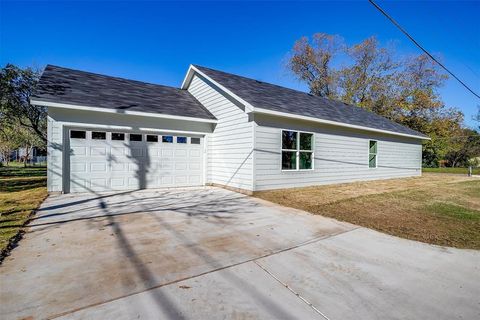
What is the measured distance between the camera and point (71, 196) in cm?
752

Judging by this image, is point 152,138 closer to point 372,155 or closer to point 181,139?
point 181,139

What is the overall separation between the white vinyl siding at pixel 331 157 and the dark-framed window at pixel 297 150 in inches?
8.4

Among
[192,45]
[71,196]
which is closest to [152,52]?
[192,45]

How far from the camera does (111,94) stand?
31.2 feet

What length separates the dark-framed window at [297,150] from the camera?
9.67 m

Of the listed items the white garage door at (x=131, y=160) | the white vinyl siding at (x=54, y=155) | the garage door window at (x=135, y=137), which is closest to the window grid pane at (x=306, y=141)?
the white garage door at (x=131, y=160)

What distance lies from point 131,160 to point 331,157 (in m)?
8.13

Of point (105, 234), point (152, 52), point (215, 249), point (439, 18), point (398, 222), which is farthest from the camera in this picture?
point (152, 52)

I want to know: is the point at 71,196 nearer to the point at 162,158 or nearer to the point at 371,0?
the point at 162,158

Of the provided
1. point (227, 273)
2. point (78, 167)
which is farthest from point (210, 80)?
point (227, 273)

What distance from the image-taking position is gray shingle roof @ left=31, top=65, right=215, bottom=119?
8.13 m

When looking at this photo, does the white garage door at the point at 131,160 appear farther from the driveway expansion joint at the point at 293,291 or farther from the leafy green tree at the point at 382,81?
the leafy green tree at the point at 382,81

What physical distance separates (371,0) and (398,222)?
15.5ft

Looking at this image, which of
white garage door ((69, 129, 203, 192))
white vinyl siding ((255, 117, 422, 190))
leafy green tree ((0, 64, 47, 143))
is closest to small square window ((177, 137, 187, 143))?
white garage door ((69, 129, 203, 192))
